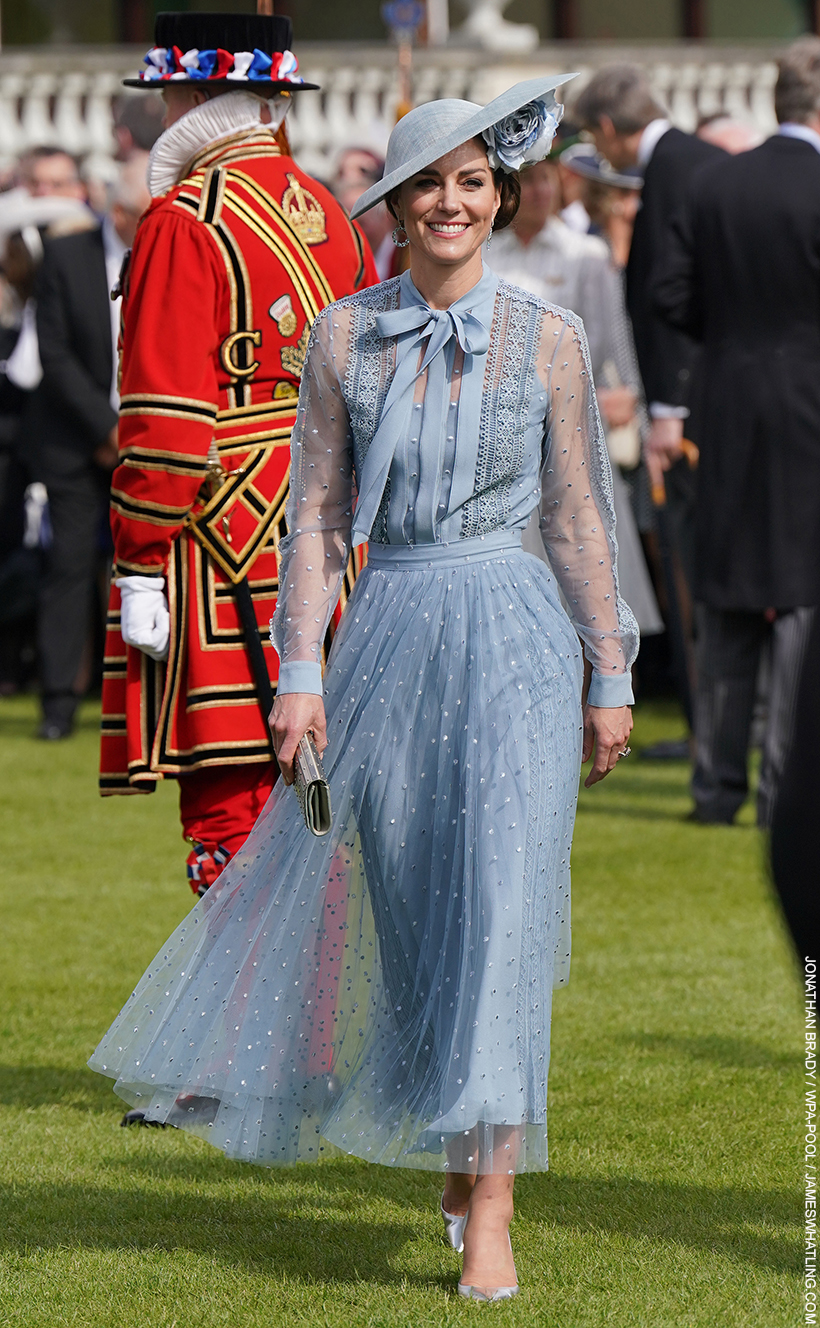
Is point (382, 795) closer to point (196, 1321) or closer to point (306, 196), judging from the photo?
point (196, 1321)

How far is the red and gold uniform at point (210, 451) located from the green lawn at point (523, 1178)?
0.72 meters

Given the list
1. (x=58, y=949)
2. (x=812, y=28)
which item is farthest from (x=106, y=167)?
(x=58, y=949)

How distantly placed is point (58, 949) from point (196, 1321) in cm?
259

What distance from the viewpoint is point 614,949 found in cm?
570

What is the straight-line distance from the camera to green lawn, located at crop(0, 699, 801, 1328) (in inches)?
134

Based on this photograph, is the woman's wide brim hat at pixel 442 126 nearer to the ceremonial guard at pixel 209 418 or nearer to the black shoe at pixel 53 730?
the ceremonial guard at pixel 209 418

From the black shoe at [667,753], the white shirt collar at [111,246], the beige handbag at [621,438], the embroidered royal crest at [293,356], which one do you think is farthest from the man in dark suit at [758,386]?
the white shirt collar at [111,246]

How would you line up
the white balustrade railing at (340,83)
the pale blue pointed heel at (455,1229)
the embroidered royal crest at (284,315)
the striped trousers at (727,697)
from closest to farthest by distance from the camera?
the pale blue pointed heel at (455,1229) → the embroidered royal crest at (284,315) → the striped trousers at (727,697) → the white balustrade railing at (340,83)

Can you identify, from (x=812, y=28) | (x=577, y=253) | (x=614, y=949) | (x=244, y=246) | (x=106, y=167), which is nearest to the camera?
(x=244, y=246)

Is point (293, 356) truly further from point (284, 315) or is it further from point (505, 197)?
point (505, 197)

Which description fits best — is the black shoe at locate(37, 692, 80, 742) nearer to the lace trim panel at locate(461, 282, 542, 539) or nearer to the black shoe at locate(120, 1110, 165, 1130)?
the black shoe at locate(120, 1110, 165, 1130)

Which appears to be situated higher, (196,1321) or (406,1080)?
(406,1080)

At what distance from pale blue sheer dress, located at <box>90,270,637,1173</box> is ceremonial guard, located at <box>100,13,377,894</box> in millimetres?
754

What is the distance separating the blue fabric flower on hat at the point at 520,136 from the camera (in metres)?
3.38
